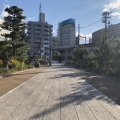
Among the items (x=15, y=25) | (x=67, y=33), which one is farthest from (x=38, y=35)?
(x=15, y=25)

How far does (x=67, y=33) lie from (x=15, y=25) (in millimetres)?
94926

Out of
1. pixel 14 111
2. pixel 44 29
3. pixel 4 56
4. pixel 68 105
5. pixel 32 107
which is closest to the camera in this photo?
pixel 14 111

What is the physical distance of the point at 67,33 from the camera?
138m

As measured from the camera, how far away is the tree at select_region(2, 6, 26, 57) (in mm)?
43469

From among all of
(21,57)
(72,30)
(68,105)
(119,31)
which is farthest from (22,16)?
(72,30)

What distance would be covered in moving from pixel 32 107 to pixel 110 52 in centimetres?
2660

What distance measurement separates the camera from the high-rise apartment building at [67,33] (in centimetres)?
13575

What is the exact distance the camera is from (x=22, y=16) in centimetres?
4484

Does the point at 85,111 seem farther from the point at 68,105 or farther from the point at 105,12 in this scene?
the point at 105,12

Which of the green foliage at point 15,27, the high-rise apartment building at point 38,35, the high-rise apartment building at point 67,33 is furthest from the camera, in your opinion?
the high-rise apartment building at point 38,35

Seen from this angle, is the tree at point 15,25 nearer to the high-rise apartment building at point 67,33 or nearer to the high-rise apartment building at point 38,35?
the high-rise apartment building at point 67,33

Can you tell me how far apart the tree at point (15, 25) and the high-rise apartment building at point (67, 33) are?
86.1 metres

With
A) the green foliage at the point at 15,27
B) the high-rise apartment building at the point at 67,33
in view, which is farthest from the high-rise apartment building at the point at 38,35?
the green foliage at the point at 15,27

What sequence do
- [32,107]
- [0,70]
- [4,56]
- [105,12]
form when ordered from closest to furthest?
[32,107]
[0,70]
[4,56]
[105,12]
